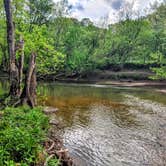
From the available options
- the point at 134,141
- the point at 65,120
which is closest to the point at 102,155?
the point at 134,141

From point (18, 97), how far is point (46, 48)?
7.68m

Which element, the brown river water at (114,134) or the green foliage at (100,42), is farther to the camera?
the green foliage at (100,42)

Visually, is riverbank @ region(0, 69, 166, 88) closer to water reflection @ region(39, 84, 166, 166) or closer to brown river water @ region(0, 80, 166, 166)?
water reflection @ region(39, 84, 166, 166)

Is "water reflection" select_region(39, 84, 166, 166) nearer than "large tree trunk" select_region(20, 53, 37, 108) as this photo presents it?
Yes

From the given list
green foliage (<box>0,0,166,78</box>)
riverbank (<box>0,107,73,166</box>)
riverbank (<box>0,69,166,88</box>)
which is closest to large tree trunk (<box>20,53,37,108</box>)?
riverbank (<box>0,107,73,166</box>)

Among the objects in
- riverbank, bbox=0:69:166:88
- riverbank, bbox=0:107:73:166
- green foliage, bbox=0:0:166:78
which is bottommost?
riverbank, bbox=0:69:166:88

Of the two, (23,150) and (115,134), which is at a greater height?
(23,150)

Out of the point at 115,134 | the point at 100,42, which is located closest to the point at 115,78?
the point at 100,42

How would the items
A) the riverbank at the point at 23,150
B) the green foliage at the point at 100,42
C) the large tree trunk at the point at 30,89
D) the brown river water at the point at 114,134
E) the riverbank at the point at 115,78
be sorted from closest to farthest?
1. the riverbank at the point at 23,150
2. the brown river water at the point at 114,134
3. the large tree trunk at the point at 30,89
4. the riverbank at the point at 115,78
5. the green foliage at the point at 100,42

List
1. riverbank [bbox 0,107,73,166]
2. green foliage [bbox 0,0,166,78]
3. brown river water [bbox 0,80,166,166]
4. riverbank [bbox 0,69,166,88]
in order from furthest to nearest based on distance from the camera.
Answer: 1. green foliage [bbox 0,0,166,78]
2. riverbank [bbox 0,69,166,88]
3. brown river water [bbox 0,80,166,166]
4. riverbank [bbox 0,107,73,166]

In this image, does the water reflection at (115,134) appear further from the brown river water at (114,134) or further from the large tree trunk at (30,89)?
the large tree trunk at (30,89)

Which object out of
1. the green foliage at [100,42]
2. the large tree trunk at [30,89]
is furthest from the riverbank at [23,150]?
the green foliage at [100,42]

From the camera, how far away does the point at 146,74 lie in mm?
58781

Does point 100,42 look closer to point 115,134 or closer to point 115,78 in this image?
point 115,78
